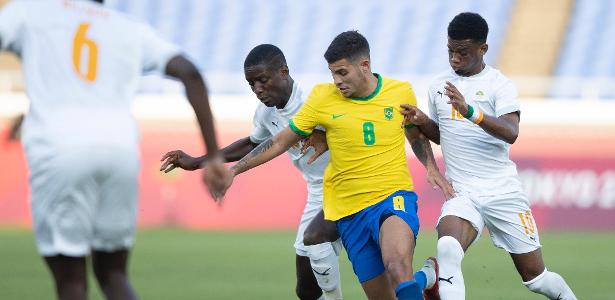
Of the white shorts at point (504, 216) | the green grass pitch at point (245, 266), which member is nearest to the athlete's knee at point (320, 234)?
the white shorts at point (504, 216)

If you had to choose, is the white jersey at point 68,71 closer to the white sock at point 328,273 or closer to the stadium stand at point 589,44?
the white sock at point 328,273

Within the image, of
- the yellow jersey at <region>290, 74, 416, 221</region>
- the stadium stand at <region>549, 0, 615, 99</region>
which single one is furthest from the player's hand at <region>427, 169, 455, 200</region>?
the stadium stand at <region>549, 0, 615, 99</region>

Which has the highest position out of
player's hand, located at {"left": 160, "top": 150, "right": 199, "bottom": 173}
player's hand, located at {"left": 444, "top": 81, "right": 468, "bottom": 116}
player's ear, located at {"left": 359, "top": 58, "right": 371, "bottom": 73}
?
player's ear, located at {"left": 359, "top": 58, "right": 371, "bottom": 73}

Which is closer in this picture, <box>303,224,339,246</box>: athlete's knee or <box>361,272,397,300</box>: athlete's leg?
<box>361,272,397,300</box>: athlete's leg

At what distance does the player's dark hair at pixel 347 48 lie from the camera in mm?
7457

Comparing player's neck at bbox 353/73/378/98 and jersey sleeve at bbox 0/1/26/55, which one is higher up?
jersey sleeve at bbox 0/1/26/55

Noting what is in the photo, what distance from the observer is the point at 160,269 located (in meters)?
13.4

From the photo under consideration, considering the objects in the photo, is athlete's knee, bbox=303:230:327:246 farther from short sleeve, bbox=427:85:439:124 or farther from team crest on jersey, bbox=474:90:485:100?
team crest on jersey, bbox=474:90:485:100

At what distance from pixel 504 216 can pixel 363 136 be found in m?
1.18

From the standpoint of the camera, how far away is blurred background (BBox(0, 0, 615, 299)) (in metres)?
16.8

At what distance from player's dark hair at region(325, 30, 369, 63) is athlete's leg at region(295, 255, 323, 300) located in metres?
1.84

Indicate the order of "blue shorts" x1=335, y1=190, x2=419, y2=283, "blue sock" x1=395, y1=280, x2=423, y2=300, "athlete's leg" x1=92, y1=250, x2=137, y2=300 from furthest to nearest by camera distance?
"blue shorts" x1=335, y1=190, x2=419, y2=283 < "blue sock" x1=395, y1=280, x2=423, y2=300 < "athlete's leg" x1=92, y1=250, x2=137, y2=300

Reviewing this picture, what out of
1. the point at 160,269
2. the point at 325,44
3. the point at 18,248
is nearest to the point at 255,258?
the point at 160,269

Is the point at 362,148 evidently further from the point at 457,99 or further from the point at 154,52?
the point at 154,52
